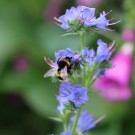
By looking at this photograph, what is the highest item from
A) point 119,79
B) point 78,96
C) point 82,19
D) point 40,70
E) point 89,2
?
point 89,2

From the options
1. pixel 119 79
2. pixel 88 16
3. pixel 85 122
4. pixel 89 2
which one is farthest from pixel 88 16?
pixel 89 2

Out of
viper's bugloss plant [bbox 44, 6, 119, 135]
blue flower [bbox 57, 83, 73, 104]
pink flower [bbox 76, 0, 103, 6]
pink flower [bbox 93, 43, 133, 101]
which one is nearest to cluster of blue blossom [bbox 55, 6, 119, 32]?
viper's bugloss plant [bbox 44, 6, 119, 135]

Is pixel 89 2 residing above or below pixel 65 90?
above

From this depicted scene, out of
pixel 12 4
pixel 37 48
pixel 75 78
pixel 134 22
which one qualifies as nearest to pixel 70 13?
pixel 75 78

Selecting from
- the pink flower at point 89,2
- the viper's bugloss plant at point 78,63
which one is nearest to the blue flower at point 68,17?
the viper's bugloss plant at point 78,63

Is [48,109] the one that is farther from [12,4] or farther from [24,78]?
[12,4]

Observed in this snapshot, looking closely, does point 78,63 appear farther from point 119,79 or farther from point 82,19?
point 119,79

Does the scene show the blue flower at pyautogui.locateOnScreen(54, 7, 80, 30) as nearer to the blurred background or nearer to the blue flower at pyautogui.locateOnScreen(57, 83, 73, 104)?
the blue flower at pyautogui.locateOnScreen(57, 83, 73, 104)
